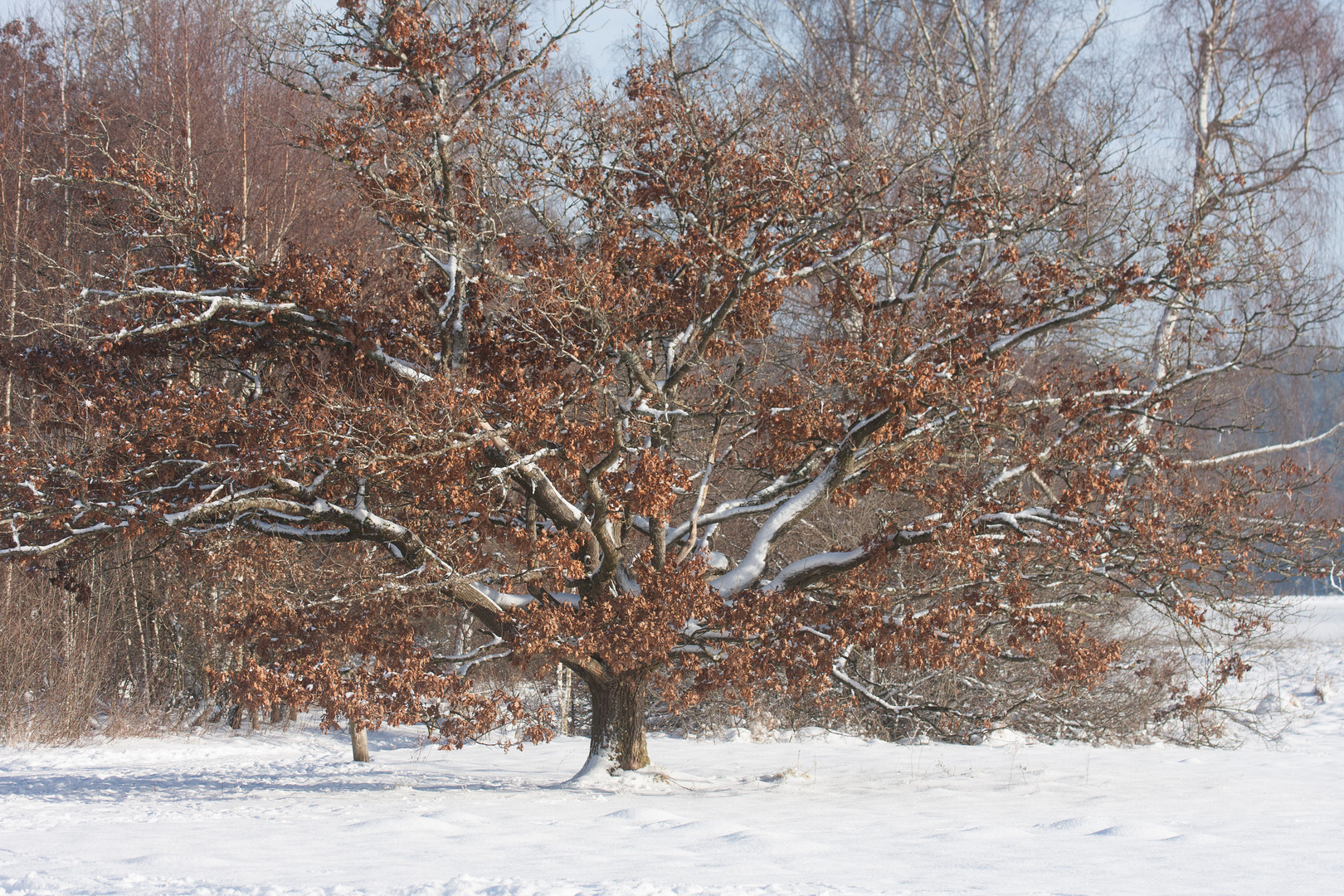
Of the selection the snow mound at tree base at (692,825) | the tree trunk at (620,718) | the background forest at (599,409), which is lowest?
the snow mound at tree base at (692,825)

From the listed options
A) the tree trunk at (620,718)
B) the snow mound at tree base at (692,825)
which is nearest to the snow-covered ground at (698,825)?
the snow mound at tree base at (692,825)

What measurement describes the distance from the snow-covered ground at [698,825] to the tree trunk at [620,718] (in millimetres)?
304

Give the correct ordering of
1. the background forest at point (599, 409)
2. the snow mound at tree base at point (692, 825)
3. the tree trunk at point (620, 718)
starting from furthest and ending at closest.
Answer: the tree trunk at point (620, 718)
the background forest at point (599, 409)
the snow mound at tree base at point (692, 825)

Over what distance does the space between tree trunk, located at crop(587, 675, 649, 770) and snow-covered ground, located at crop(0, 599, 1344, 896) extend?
30cm

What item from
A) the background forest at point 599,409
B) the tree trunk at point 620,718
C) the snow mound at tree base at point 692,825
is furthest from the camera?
the tree trunk at point 620,718

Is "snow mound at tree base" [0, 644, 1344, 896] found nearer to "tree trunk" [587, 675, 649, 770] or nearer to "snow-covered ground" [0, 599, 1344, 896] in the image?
"snow-covered ground" [0, 599, 1344, 896]

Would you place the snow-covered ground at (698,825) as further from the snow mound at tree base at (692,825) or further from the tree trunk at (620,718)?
the tree trunk at (620,718)

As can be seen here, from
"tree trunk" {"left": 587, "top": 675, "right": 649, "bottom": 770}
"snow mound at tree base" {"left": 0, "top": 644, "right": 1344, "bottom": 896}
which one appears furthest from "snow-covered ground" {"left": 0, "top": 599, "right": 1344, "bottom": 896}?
"tree trunk" {"left": 587, "top": 675, "right": 649, "bottom": 770}

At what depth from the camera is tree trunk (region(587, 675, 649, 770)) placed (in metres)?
9.38

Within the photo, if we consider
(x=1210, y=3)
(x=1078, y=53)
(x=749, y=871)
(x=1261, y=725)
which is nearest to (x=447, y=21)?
(x=749, y=871)

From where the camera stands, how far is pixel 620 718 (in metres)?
9.41

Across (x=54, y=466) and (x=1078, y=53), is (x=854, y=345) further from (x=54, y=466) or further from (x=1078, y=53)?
(x=1078, y=53)

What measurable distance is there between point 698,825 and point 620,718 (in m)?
2.44

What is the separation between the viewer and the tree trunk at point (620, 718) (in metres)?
9.38
